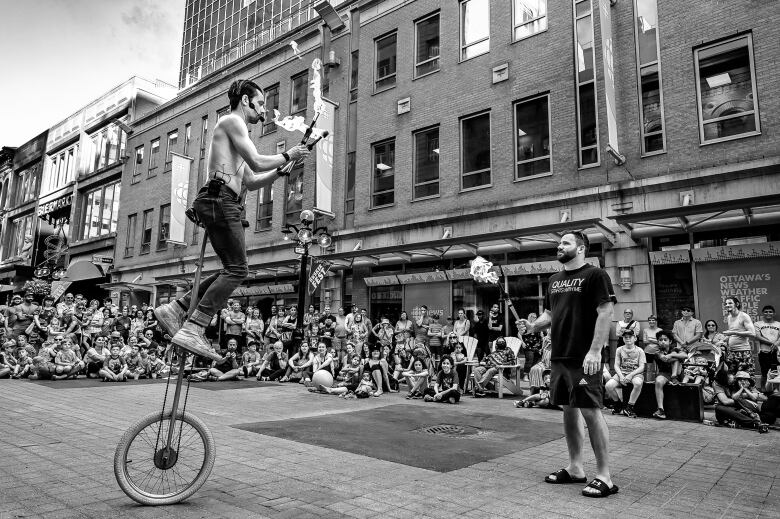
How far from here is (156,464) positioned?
167 inches

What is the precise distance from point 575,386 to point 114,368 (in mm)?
13598

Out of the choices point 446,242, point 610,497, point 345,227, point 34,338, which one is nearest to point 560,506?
point 610,497

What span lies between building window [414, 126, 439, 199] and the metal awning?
281 inches

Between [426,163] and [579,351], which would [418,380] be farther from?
[426,163]

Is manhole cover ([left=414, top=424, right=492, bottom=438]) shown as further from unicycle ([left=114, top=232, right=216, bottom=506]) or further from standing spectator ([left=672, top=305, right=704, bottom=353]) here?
standing spectator ([left=672, top=305, right=704, bottom=353])

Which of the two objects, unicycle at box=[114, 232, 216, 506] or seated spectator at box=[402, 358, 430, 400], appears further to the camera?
seated spectator at box=[402, 358, 430, 400]

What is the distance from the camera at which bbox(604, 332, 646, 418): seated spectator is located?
968 centimetres

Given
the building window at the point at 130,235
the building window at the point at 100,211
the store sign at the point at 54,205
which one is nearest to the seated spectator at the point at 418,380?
the building window at the point at 130,235

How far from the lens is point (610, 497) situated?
4.43 m

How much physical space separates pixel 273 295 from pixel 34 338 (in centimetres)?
971

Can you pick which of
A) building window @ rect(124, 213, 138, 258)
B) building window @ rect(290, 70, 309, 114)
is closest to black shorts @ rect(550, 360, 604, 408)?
building window @ rect(290, 70, 309, 114)

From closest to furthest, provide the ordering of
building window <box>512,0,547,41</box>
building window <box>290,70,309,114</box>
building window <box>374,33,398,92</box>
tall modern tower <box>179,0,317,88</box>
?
building window <box>512,0,547,41</box>
building window <box>374,33,398,92</box>
building window <box>290,70,309,114</box>
tall modern tower <box>179,0,317,88</box>

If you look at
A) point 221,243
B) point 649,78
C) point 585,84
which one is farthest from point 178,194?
point 221,243

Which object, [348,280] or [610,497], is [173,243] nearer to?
[348,280]
